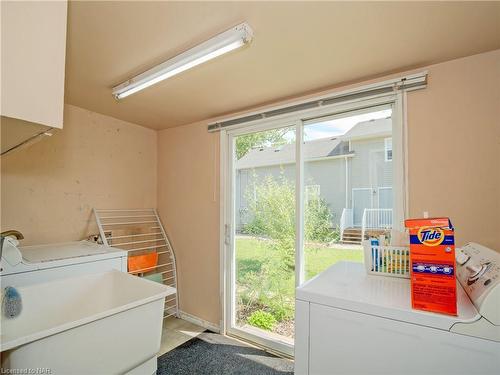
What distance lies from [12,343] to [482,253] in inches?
73.6

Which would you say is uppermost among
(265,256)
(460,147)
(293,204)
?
(460,147)

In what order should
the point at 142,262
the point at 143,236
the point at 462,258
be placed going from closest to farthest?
the point at 462,258, the point at 142,262, the point at 143,236

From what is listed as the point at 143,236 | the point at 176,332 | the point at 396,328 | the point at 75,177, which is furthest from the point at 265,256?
the point at 75,177

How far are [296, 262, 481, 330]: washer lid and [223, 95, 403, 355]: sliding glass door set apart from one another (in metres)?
0.65

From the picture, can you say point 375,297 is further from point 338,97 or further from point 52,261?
point 52,261

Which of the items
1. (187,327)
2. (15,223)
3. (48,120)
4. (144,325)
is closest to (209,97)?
(48,120)

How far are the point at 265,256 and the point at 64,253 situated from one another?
1.76 m

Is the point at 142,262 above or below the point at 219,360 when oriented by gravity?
above

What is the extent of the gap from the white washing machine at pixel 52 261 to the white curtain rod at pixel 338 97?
1.66m

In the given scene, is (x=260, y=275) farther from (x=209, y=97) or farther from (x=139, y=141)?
(x=139, y=141)

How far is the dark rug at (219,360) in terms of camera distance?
2.20m

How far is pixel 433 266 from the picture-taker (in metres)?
0.96

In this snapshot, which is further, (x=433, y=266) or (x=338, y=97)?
(x=338, y=97)

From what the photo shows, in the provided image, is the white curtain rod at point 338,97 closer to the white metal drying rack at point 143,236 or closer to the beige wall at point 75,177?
the beige wall at point 75,177
